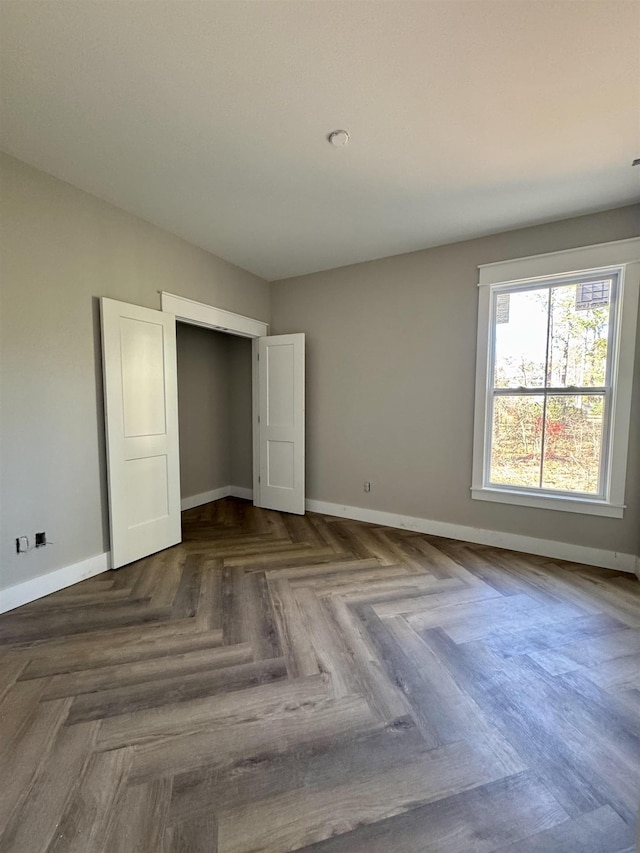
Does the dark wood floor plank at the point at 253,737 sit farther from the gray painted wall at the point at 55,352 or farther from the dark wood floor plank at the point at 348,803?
the gray painted wall at the point at 55,352

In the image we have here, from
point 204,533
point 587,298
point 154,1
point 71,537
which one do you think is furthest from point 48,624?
point 587,298

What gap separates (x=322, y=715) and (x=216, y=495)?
12.2 feet

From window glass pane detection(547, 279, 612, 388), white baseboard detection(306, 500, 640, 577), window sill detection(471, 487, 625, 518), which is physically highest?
window glass pane detection(547, 279, 612, 388)

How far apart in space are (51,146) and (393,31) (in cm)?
201

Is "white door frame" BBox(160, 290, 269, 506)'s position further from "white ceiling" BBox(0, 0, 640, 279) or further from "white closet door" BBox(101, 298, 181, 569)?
"white ceiling" BBox(0, 0, 640, 279)

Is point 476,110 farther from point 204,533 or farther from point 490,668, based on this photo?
point 204,533

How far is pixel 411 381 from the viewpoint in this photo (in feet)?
12.2

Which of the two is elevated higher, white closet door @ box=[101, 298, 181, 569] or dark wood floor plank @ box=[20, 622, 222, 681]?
white closet door @ box=[101, 298, 181, 569]

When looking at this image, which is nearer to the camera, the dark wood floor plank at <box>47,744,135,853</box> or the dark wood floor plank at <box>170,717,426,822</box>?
the dark wood floor plank at <box>47,744,135,853</box>

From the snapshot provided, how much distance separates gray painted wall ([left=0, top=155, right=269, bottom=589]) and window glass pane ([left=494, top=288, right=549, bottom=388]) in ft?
10.4

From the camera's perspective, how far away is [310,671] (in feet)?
5.93

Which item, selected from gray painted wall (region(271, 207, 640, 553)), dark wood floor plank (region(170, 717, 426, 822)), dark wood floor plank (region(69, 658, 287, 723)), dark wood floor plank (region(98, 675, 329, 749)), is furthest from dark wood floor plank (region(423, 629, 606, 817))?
gray painted wall (region(271, 207, 640, 553))

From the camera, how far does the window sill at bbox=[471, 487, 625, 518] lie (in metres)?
2.95

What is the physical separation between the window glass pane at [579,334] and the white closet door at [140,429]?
335cm
